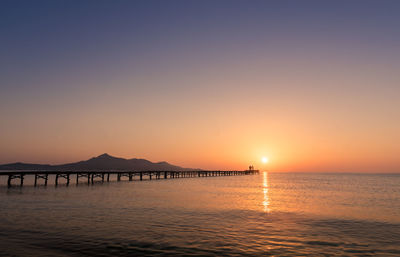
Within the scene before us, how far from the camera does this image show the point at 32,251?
12.9m

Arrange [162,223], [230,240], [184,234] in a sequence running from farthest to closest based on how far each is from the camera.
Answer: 1. [162,223]
2. [184,234]
3. [230,240]

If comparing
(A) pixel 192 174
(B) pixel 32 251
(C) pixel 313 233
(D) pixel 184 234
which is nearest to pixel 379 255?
(C) pixel 313 233

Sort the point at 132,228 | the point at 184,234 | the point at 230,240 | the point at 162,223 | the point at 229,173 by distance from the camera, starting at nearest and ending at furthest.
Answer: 1. the point at 230,240
2. the point at 184,234
3. the point at 132,228
4. the point at 162,223
5. the point at 229,173

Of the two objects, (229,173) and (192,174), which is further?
(229,173)

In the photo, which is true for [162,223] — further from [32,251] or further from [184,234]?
[32,251]

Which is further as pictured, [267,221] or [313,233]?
[267,221]

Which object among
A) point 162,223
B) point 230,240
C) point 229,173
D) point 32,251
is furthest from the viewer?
point 229,173

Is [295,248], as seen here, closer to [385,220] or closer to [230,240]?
[230,240]

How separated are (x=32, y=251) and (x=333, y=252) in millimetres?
13247

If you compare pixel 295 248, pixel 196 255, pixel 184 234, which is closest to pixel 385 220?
pixel 295 248

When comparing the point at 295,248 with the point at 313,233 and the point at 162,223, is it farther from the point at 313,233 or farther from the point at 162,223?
the point at 162,223

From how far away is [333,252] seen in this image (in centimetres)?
1402

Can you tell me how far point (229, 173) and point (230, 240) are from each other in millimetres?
161828

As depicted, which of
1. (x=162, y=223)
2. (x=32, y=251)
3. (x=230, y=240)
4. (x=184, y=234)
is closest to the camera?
(x=32, y=251)
